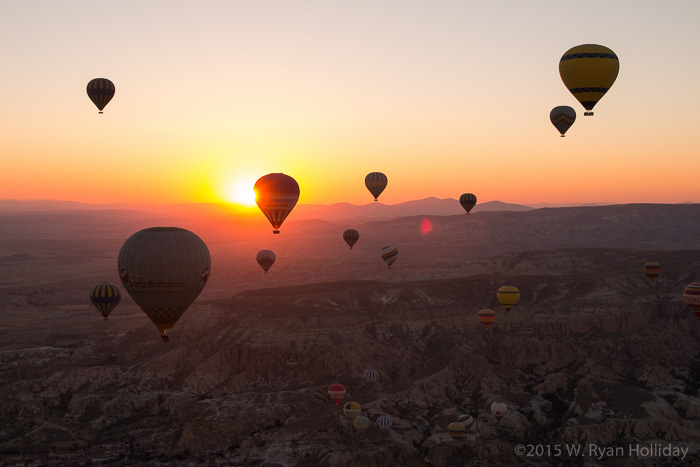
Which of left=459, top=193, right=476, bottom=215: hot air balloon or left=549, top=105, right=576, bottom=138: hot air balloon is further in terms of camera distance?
left=459, top=193, right=476, bottom=215: hot air balloon

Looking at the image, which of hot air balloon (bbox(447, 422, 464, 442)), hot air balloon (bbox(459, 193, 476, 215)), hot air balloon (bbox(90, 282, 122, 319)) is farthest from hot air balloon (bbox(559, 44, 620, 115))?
hot air balloon (bbox(90, 282, 122, 319))

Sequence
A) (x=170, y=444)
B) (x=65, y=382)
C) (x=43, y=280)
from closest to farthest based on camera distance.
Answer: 1. (x=170, y=444)
2. (x=65, y=382)
3. (x=43, y=280)

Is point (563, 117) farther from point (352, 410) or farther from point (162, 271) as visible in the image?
point (162, 271)

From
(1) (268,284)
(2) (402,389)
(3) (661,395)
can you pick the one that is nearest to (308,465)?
(2) (402,389)

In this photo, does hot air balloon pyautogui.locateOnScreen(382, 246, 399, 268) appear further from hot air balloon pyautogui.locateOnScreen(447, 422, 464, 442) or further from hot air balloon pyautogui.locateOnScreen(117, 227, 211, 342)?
hot air balloon pyautogui.locateOnScreen(117, 227, 211, 342)

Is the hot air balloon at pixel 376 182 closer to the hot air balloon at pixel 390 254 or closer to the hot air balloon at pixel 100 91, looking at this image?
the hot air balloon at pixel 390 254

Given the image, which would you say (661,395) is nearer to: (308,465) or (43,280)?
(308,465)
